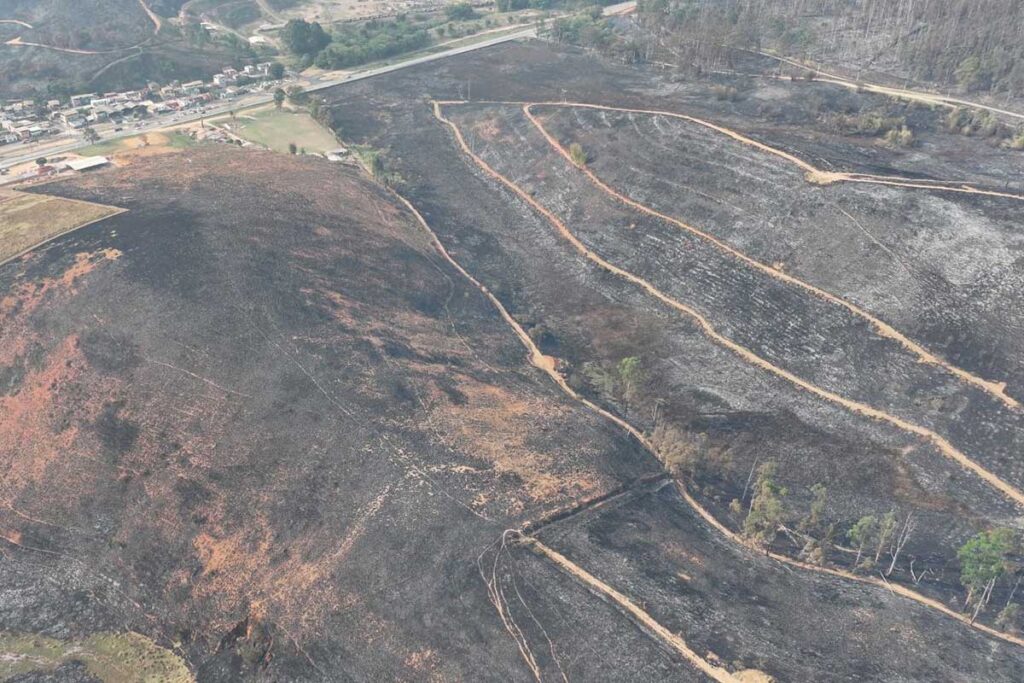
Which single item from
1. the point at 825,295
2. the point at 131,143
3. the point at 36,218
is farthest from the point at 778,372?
the point at 131,143

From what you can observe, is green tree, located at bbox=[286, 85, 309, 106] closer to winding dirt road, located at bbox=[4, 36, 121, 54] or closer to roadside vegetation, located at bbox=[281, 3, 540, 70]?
roadside vegetation, located at bbox=[281, 3, 540, 70]

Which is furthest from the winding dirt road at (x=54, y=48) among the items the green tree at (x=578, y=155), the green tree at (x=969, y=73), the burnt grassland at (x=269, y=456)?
the green tree at (x=969, y=73)

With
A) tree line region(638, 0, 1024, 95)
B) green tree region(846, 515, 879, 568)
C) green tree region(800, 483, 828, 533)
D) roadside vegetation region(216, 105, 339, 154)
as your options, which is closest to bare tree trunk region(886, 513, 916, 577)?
green tree region(846, 515, 879, 568)

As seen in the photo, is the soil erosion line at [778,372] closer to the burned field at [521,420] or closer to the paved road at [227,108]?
the burned field at [521,420]

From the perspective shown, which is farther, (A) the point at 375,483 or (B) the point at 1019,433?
(B) the point at 1019,433

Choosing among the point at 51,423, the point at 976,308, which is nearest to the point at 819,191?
the point at 976,308

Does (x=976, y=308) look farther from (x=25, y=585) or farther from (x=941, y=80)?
(x=25, y=585)

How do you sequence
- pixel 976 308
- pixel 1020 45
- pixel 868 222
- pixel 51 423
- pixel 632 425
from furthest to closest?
pixel 1020 45 → pixel 868 222 → pixel 976 308 → pixel 632 425 → pixel 51 423
